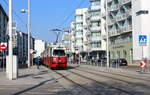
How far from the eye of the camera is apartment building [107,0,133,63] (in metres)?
68.3

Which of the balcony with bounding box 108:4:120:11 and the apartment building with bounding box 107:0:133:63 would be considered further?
the balcony with bounding box 108:4:120:11

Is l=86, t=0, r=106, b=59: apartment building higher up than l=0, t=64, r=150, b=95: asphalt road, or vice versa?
l=86, t=0, r=106, b=59: apartment building

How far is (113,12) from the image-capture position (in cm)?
7888

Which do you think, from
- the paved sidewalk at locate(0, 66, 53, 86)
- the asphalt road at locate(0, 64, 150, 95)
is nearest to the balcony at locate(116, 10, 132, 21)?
the paved sidewalk at locate(0, 66, 53, 86)

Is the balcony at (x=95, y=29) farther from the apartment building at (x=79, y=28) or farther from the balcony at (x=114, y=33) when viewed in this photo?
the apartment building at (x=79, y=28)

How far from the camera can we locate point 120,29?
72.7 meters

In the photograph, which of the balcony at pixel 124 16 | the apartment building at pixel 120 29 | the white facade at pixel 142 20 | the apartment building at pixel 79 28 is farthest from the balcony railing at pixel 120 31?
the apartment building at pixel 79 28

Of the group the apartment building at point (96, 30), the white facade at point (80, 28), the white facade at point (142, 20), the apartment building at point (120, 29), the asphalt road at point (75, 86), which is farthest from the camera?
the white facade at point (80, 28)

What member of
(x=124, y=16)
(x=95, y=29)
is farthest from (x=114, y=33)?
(x=95, y=29)

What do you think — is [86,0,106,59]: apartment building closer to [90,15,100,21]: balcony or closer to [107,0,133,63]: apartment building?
[90,15,100,21]: balcony

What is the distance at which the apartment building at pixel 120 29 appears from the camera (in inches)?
2689

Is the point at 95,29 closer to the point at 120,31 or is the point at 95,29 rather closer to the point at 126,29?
the point at 120,31

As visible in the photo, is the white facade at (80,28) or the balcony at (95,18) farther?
the white facade at (80,28)

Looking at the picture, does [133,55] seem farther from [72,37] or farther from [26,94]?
[72,37]
